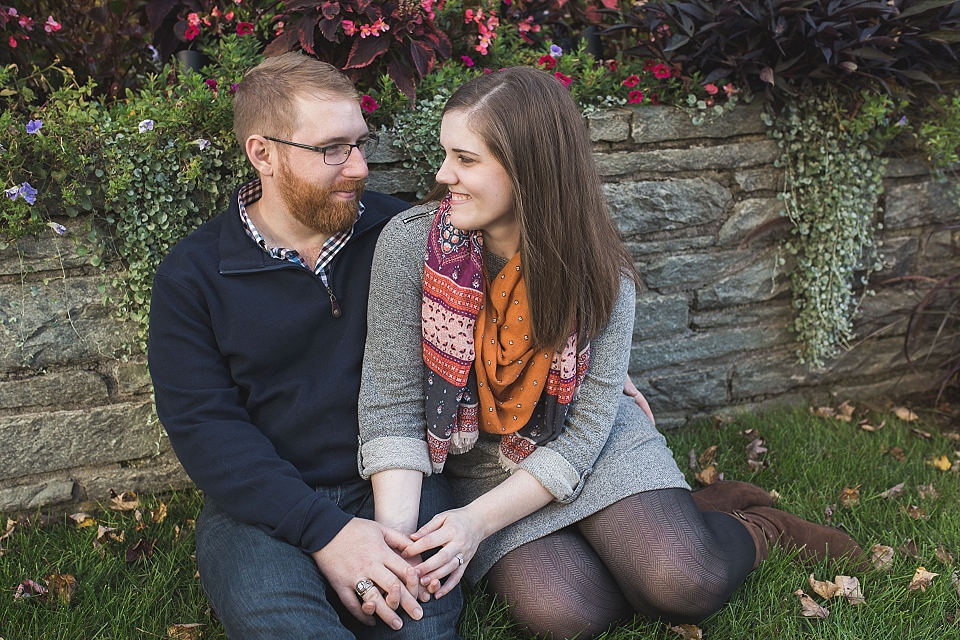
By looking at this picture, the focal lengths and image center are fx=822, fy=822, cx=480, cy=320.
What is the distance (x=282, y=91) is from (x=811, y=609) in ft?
6.31

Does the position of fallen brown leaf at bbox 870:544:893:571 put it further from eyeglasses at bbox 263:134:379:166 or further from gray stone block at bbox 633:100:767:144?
eyeglasses at bbox 263:134:379:166

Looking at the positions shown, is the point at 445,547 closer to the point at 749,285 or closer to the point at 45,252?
the point at 45,252

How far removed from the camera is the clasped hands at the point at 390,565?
1.84 m

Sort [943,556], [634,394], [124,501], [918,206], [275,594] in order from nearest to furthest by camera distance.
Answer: [275,594] → [943,556] → [634,394] → [124,501] → [918,206]

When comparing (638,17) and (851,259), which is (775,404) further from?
(638,17)

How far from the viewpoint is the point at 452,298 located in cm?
200

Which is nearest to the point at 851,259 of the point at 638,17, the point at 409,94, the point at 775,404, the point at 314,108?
the point at 775,404

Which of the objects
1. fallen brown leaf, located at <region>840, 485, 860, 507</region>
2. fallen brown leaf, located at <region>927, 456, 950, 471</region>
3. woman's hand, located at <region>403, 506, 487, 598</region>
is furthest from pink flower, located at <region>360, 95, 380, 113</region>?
fallen brown leaf, located at <region>927, 456, 950, 471</region>

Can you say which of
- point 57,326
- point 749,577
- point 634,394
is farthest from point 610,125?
point 57,326

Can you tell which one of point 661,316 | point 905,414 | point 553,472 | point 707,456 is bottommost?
point 905,414

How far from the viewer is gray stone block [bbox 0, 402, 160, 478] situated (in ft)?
8.11

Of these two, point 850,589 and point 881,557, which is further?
point 881,557

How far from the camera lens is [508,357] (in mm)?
2088

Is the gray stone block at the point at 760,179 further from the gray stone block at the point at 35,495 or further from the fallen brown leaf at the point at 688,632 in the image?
the gray stone block at the point at 35,495
